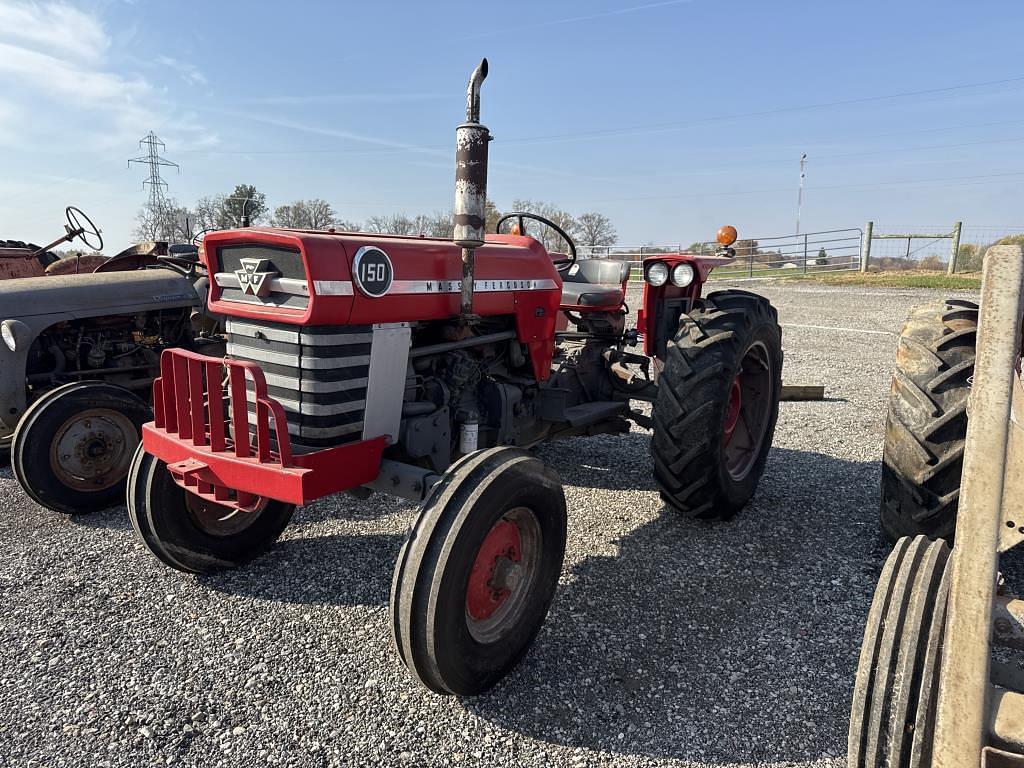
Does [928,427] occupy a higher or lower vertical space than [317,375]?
lower

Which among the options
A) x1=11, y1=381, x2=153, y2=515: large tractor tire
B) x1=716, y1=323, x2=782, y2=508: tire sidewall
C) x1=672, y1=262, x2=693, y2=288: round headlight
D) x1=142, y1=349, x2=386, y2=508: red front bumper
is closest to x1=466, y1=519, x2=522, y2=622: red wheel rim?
x1=142, y1=349, x2=386, y2=508: red front bumper

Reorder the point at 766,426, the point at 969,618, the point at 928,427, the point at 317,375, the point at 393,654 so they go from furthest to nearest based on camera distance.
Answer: the point at 766,426 < the point at 928,427 < the point at 393,654 < the point at 317,375 < the point at 969,618

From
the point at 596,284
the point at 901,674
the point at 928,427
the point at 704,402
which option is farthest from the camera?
the point at 596,284

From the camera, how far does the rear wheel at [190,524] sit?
9.97 ft

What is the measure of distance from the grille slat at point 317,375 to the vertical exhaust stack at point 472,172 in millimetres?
549

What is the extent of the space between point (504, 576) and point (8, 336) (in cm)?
386

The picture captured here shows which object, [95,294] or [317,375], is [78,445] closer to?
[95,294]

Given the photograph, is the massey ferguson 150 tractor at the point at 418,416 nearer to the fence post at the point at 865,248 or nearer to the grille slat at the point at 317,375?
the grille slat at the point at 317,375

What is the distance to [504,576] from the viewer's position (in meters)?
2.53

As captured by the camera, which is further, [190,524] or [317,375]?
[190,524]

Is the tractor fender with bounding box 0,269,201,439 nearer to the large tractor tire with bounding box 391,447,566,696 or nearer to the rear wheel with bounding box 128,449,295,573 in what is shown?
the rear wheel with bounding box 128,449,295,573

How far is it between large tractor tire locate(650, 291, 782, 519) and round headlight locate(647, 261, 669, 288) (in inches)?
18.0

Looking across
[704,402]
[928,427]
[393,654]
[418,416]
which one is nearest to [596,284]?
[704,402]

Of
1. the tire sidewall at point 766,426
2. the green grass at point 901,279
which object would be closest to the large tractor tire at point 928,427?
the tire sidewall at point 766,426
